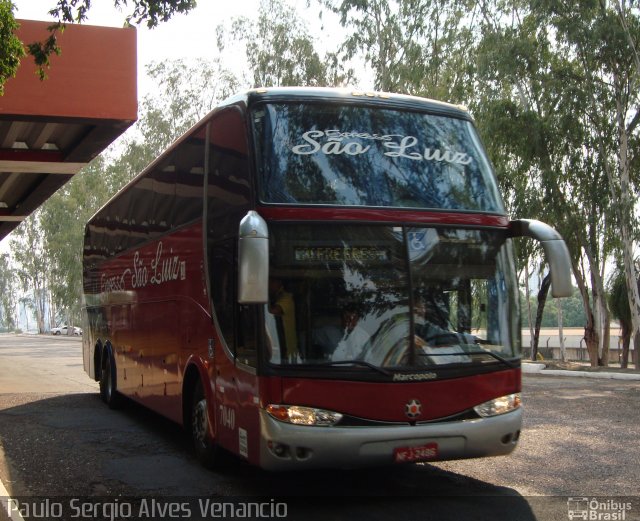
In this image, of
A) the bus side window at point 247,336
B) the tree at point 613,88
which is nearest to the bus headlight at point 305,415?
the bus side window at point 247,336

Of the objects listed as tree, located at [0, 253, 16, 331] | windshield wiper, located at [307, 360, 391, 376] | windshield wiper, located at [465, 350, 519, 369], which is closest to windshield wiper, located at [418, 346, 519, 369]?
windshield wiper, located at [465, 350, 519, 369]

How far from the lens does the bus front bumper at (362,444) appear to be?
5922 mm

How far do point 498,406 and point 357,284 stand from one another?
1562 millimetres

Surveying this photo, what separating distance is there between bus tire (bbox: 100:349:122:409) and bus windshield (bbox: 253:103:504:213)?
25.1ft

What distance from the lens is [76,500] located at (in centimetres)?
682

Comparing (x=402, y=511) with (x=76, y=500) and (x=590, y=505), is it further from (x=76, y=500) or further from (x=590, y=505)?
(x=76, y=500)

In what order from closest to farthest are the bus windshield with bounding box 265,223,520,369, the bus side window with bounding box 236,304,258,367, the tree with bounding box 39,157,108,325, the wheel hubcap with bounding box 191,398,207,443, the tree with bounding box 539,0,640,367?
the bus windshield with bounding box 265,223,520,369 < the bus side window with bounding box 236,304,258,367 < the wheel hubcap with bounding box 191,398,207,443 < the tree with bounding box 539,0,640,367 < the tree with bounding box 39,157,108,325

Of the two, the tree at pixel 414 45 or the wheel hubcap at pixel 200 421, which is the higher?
the tree at pixel 414 45

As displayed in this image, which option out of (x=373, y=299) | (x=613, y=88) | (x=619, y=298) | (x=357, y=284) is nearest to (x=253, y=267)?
(x=357, y=284)

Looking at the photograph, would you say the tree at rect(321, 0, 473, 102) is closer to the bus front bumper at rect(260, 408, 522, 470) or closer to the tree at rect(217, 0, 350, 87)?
the tree at rect(217, 0, 350, 87)

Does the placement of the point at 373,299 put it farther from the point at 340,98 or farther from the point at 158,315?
the point at 158,315

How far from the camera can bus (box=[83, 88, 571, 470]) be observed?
603 cm

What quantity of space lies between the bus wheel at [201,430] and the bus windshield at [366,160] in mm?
2685

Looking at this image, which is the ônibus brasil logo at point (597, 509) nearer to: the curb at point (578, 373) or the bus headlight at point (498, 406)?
the bus headlight at point (498, 406)
